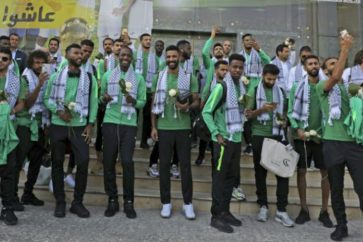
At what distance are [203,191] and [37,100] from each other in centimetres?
278

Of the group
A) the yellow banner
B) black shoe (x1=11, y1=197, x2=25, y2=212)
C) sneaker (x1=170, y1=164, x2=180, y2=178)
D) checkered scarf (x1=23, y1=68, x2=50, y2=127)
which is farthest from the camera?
the yellow banner

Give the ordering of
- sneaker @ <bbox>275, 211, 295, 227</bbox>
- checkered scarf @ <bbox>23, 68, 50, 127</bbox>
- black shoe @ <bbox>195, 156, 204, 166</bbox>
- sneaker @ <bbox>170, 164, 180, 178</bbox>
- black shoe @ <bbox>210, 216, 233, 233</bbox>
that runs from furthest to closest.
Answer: black shoe @ <bbox>195, 156, 204, 166</bbox> → sneaker @ <bbox>170, 164, 180, 178</bbox> → checkered scarf @ <bbox>23, 68, 50, 127</bbox> → sneaker @ <bbox>275, 211, 295, 227</bbox> → black shoe @ <bbox>210, 216, 233, 233</bbox>

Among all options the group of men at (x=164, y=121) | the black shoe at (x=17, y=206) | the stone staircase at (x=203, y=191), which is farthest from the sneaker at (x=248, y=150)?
the black shoe at (x=17, y=206)

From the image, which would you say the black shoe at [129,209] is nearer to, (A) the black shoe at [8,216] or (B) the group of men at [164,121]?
(B) the group of men at [164,121]

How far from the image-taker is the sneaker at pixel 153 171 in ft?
22.5

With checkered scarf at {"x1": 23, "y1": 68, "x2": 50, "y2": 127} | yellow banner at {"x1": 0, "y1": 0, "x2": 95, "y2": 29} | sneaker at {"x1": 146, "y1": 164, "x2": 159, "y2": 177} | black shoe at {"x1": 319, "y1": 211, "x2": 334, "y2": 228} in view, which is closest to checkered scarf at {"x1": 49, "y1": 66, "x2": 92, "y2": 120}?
checkered scarf at {"x1": 23, "y1": 68, "x2": 50, "y2": 127}

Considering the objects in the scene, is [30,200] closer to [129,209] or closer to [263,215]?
[129,209]

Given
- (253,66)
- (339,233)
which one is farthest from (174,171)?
(339,233)

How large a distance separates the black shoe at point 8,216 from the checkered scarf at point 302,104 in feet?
12.2

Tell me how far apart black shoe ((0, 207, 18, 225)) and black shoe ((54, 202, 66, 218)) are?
53cm

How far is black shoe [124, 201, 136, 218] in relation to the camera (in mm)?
5723

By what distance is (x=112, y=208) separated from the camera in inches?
228

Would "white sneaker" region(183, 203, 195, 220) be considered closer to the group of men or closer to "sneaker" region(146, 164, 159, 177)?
the group of men

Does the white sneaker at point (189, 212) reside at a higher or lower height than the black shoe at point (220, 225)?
higher
